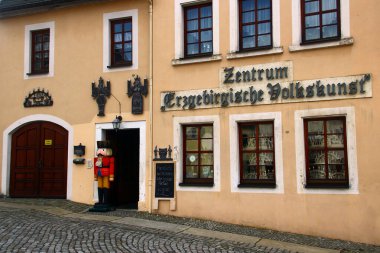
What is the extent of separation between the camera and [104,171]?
1258 centimetres

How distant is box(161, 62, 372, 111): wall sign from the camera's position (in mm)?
10539

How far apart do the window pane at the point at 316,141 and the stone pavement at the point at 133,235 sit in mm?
2210

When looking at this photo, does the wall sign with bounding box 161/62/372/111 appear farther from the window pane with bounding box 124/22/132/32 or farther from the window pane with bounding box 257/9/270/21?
the window pane with bounding box 124/22/132/32

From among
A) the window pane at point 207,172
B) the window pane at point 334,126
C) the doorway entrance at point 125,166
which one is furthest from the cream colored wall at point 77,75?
the window pane at point 334,126

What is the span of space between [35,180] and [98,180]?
289cm

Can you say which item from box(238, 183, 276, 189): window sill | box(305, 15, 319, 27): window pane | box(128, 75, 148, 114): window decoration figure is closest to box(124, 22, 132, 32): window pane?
box(128, 75, 148, 114): window decoration figure

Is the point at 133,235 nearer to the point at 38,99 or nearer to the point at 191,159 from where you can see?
the point at 191,159

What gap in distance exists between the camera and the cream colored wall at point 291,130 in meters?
10.2

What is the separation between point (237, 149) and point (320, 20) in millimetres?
3862

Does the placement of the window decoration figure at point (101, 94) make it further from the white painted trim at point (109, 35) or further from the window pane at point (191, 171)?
the window pane at point (191, 171)

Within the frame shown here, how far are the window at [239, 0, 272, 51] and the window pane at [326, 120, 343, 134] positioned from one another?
2.50 m

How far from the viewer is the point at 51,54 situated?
14359 mm

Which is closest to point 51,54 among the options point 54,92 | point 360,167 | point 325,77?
point 54,92

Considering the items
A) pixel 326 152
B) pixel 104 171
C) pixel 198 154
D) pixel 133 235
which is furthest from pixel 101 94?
pixel 326 152
